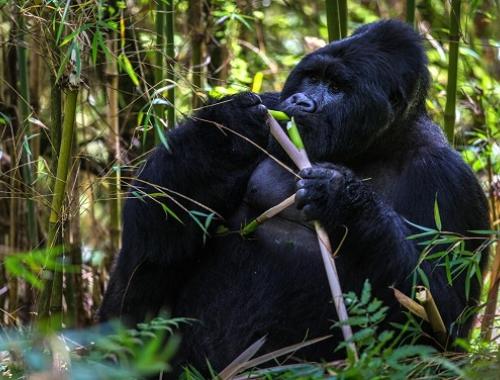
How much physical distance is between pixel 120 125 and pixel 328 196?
116 inches

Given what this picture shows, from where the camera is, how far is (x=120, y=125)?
6195 millimetres

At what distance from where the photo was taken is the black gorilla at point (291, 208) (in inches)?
151

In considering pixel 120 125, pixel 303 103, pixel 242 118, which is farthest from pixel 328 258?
pixel 120 125

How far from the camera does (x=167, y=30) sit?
4.70 m

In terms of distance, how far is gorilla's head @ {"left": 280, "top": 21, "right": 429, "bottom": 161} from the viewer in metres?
3.93

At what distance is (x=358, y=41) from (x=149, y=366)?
2.63 m

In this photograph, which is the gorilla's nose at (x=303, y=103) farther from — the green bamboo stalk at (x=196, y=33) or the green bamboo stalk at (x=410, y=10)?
the green bamboo stalk at (x=196, y=33)

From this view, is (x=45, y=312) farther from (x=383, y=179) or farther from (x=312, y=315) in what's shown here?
(x=383, y=179)

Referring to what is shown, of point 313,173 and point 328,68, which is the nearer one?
point 313,173

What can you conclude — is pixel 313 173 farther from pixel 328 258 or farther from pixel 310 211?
pixel 328 258

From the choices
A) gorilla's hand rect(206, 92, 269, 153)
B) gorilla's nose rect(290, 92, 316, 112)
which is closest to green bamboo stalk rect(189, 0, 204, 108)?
gorilla's hand rect(206, 92, 269, 153)

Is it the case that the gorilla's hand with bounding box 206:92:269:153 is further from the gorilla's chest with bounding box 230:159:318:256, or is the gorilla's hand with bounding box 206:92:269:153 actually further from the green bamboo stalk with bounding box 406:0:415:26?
the green bamboo stalk with bounding box 406:0:415:26

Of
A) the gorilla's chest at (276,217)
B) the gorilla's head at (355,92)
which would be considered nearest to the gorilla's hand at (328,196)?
the gorilla's head at (355,92)

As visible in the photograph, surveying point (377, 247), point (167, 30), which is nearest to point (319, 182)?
point (377, 247)
